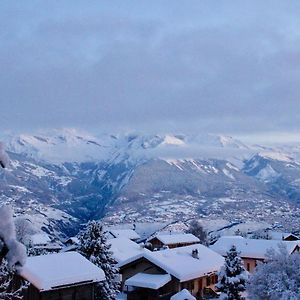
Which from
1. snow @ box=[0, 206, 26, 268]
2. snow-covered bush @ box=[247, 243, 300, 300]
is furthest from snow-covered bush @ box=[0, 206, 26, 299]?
snow-covered bush @ box=[247, 243, 300, 300]

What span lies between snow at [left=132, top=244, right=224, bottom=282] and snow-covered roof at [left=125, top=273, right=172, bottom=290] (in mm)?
699

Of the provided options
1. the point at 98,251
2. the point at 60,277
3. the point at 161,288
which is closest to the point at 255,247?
the point at 161,288

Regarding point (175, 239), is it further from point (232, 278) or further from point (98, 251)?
point (232, 278)

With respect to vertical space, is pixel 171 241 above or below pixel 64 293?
above

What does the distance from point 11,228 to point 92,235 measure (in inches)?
1188

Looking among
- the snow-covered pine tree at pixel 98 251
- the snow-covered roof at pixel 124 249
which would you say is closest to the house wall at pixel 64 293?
the snow-covered pine tree at pixel 98 251

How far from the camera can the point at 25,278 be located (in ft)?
95.1

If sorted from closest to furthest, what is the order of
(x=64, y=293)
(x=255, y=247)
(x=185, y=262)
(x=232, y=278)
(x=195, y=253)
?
(x=64, y=293) → (x=232, y=278) → (x=185, y=262) → (x=195, y=253) → (x=255, y=247)

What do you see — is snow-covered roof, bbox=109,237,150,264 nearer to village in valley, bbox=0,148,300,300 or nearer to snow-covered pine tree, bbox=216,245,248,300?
village in valley, bbox=0,148,300,300

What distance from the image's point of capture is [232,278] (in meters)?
33.0

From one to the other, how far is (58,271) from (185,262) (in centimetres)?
1456

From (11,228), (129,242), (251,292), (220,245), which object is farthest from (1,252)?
(220,245)

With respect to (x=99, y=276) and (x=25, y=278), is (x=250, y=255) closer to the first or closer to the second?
(x=99, y=276)

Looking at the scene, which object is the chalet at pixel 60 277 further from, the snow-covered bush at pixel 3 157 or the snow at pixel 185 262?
the snow-covered bush at pixel 3 157
